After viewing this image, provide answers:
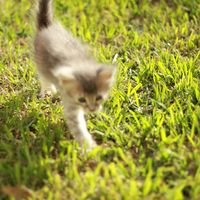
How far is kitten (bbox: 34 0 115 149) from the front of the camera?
3846 millimetres

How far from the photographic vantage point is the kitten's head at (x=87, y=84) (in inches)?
151

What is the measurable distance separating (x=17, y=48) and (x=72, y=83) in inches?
89.2

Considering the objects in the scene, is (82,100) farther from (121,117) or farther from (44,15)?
(44,15)

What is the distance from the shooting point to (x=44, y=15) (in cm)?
498

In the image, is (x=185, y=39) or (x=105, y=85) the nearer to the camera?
(x=105, y=85)

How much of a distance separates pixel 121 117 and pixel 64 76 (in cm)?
78

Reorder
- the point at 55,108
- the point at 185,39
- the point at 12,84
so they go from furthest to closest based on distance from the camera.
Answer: the point at 185,39
the point at 12,84
the point at 55,108

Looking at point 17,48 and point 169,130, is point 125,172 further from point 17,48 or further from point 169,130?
point 17,48

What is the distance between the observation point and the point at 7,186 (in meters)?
3.41

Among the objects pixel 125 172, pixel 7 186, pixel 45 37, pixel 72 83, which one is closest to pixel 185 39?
pixel 45 37

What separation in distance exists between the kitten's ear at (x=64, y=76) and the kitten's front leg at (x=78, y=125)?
0.89 feet

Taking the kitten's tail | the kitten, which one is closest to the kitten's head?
the kitten

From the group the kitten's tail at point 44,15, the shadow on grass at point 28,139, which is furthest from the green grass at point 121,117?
the kitten's tail at point 44,15

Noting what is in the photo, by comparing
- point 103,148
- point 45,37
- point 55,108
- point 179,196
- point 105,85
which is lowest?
point 179,196
